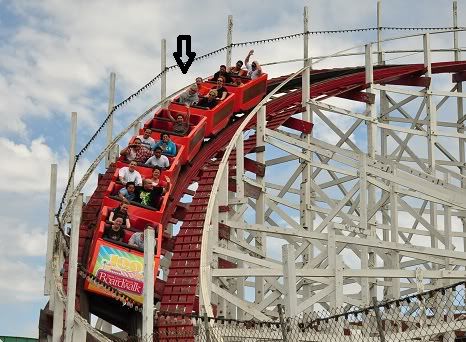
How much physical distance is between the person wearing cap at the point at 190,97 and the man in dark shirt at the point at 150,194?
3522mm

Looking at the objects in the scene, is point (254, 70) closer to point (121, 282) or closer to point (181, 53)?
point (181, 53)

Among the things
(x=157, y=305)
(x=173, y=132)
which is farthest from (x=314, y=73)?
(x=157, y=305)

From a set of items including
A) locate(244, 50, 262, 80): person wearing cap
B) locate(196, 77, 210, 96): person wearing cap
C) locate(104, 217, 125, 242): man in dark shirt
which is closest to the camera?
locate(104, 217, 125, 242): man in dark shirt

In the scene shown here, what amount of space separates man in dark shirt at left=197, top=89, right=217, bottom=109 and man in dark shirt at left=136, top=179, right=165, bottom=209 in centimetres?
334

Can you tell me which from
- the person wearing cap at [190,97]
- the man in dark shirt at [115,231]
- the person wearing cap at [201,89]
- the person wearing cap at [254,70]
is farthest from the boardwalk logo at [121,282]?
the person wearing cap at [254,70]

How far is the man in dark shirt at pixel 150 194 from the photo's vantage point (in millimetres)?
11793

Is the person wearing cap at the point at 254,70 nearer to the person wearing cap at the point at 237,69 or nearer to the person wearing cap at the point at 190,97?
the person wearing cap at the point at 237,69

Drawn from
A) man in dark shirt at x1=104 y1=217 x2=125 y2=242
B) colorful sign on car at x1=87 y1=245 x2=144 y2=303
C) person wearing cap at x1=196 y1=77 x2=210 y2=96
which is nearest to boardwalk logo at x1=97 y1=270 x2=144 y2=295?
colorful sign on car at x1=87 y1=245 x2=144 y2=303

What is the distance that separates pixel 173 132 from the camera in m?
13.9

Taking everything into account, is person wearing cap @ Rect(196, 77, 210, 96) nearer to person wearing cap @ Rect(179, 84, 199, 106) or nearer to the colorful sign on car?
person wearing cap @ Rect(179, 84, 199, 106)

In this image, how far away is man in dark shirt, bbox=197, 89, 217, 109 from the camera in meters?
15.0

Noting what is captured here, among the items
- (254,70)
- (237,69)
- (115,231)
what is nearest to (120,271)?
(115,231)

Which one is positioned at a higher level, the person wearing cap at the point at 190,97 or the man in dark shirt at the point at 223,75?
the man in dark shirt at the point at 223,75

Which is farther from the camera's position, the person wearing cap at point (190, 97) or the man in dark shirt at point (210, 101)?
the person wearing cap at point (190, 97)
